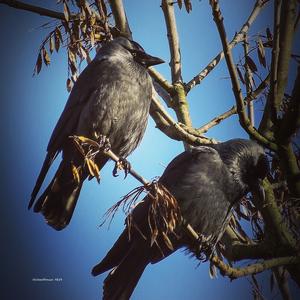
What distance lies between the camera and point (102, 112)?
290 cm

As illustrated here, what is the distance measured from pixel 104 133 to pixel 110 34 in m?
→ 0.61

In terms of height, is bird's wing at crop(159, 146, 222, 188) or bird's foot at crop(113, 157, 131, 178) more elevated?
bird's foot at crop(113, 157, 131, 178)

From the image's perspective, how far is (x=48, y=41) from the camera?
2574 mm

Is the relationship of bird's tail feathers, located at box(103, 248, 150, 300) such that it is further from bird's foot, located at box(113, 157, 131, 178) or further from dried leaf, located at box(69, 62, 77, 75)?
dried leaf, located at box(69, 62, 77, 75)

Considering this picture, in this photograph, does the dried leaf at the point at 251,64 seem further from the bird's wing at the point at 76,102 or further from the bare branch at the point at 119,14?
the bird's wing at the point at 76,102

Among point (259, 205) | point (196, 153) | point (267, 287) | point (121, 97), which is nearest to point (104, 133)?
point (121, 97)

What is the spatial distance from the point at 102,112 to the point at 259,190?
1.07 meters

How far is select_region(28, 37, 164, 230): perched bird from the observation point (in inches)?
112

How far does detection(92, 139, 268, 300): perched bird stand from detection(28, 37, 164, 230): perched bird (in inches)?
16.3

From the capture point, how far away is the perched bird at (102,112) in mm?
2844

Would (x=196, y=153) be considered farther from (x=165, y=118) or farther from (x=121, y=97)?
(x=121, y=97)

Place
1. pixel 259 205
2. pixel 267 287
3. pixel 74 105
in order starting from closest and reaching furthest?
pixel 259 205 < pixel 74 105 < pixel 267 287

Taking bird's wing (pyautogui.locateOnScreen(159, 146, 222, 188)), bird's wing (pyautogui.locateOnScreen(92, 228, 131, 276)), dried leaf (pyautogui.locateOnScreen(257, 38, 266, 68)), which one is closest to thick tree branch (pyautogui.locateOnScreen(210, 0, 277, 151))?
bird's wing (pyautogui.locateOnScreen(159, 146, 222, 188))

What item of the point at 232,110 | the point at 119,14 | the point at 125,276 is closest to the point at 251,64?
the point at 232,110
